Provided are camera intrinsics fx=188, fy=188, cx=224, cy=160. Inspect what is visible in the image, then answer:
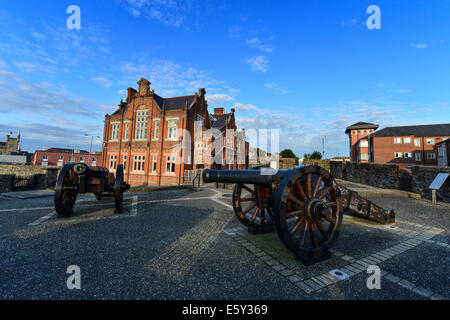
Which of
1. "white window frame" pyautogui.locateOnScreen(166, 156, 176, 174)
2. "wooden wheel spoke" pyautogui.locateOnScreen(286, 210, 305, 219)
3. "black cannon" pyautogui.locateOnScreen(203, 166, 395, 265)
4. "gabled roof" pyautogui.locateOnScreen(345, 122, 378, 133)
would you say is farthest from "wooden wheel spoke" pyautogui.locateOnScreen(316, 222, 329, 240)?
"gabled roof" pyautogui.locateOnScreen(345, 122, 378, 133)

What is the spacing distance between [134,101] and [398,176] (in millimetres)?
26082

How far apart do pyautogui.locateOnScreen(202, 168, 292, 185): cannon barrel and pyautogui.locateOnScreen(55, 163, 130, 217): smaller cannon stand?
13.6 ft

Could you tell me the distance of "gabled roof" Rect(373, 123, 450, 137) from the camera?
36.1m

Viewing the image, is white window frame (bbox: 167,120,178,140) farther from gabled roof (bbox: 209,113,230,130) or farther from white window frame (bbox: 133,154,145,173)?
gabled roof (bbox: 209,113,230,130)

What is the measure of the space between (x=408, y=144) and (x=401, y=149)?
1.50m

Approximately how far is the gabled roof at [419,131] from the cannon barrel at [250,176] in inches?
1838

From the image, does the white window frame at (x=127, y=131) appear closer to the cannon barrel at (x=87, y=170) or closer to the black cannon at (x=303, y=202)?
the cannon barrel at (x=87, y=170)

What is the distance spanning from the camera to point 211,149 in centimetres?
2270

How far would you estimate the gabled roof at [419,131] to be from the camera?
3614 cm

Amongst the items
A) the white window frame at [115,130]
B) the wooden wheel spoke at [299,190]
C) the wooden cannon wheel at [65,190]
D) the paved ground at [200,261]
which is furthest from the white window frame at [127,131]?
the wooden wheel spoke at [299,190]

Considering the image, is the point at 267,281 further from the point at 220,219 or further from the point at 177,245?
the point at 220,219

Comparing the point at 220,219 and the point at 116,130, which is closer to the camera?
the point at 220,219

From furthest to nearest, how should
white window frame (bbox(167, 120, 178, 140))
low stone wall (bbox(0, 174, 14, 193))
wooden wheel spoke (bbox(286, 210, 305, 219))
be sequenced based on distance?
white window frame (bbox(167, 120, 178, 140))
low stone wall (bbox(0, 174, 14, 193))
wooden wheel spoke (bbox(286, 210, 305, 219))
